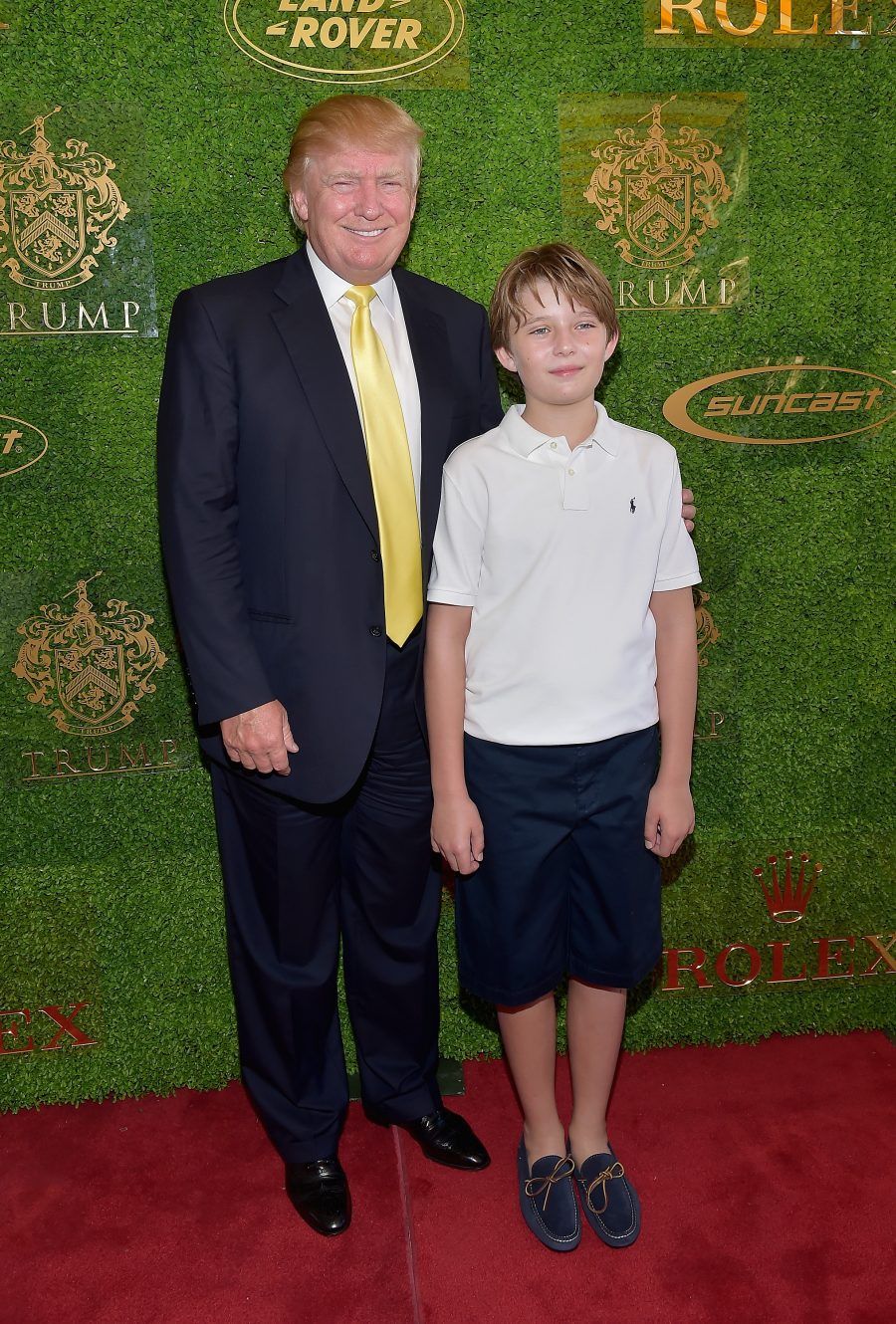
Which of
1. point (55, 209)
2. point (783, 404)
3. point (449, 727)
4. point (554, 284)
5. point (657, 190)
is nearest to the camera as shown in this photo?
point (554, 284)

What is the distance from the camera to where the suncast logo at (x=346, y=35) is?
2.23m

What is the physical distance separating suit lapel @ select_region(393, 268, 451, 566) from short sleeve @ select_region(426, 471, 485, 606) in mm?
122

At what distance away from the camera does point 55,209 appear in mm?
2248

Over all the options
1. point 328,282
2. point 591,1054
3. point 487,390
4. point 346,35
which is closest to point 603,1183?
point 591,1054

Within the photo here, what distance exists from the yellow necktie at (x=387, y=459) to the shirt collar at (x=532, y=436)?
Result: 0.66 ft

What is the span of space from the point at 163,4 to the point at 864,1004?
2.76 metres

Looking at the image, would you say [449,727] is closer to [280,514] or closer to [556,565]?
[556,565]

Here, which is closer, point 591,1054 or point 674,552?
point 674,552

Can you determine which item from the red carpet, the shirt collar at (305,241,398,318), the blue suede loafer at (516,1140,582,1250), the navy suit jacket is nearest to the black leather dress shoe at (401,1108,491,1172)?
the red carpet

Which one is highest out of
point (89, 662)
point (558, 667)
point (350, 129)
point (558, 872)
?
point (350, 129)

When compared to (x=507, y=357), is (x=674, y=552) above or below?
below

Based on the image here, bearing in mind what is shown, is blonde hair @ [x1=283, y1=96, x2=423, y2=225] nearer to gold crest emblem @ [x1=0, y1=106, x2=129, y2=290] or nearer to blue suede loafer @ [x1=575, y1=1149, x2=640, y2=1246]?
gold crest emblem @ [x1=0, y1=106, x2=129, y2=290]

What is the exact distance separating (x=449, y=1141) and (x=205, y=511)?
1399 millimetres

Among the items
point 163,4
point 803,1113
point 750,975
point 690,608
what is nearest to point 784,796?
point 750,975
